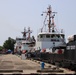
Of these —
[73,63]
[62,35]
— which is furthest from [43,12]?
[73,63]

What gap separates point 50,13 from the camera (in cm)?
5619

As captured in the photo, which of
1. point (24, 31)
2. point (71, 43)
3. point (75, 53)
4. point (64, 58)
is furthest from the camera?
point (24, 31)

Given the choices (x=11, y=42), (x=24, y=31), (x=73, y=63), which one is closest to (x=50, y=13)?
(x=73, y=63)

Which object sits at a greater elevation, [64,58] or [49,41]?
[49,41]

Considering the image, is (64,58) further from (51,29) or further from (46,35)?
(51,29)

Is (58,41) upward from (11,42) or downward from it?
downward

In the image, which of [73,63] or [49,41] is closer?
[73,63]

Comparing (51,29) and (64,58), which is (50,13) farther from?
(64,58)

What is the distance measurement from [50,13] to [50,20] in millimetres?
1851

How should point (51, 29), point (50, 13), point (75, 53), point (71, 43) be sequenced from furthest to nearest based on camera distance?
point (50, 13), point (51, 29), point (71, 43), point (75, 53)

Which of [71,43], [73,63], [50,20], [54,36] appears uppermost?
[50,20]

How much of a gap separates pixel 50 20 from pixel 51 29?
2.84m

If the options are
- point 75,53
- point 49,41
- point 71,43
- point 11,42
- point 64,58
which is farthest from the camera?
point 11,42

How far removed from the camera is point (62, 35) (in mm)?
49625
